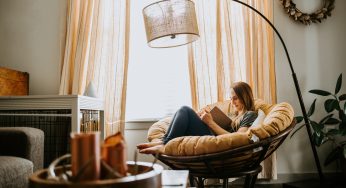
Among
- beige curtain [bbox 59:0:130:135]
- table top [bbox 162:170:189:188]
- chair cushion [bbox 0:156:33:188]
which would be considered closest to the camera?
table top [bbox 162:170:189:188]

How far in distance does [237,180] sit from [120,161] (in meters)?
2.26

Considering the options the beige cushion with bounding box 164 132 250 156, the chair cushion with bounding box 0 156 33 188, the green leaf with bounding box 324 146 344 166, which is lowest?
the green leaf with bounding box 324 146 344 166

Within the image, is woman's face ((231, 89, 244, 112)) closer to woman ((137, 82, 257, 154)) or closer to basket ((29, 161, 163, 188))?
woman ((137, 82, 257, 154))

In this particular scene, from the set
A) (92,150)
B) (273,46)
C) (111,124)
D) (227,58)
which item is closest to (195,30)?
(227,58)

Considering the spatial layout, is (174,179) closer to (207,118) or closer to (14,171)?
(14,171)

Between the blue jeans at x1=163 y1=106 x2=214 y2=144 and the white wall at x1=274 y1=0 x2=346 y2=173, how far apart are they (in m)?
1.01

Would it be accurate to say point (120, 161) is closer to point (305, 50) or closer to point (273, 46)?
point (273, 46)

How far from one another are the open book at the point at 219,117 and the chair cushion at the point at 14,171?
54.3 inches

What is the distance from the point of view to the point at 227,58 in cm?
278

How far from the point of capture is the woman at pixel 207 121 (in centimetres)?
218

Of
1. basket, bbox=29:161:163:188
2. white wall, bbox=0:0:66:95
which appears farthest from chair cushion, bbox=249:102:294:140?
white wall, bbox=0:0:66:95

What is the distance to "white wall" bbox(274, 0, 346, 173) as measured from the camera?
288cm

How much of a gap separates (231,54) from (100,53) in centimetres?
122

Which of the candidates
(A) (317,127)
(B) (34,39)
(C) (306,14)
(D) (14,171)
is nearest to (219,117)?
(A) (317,127)
